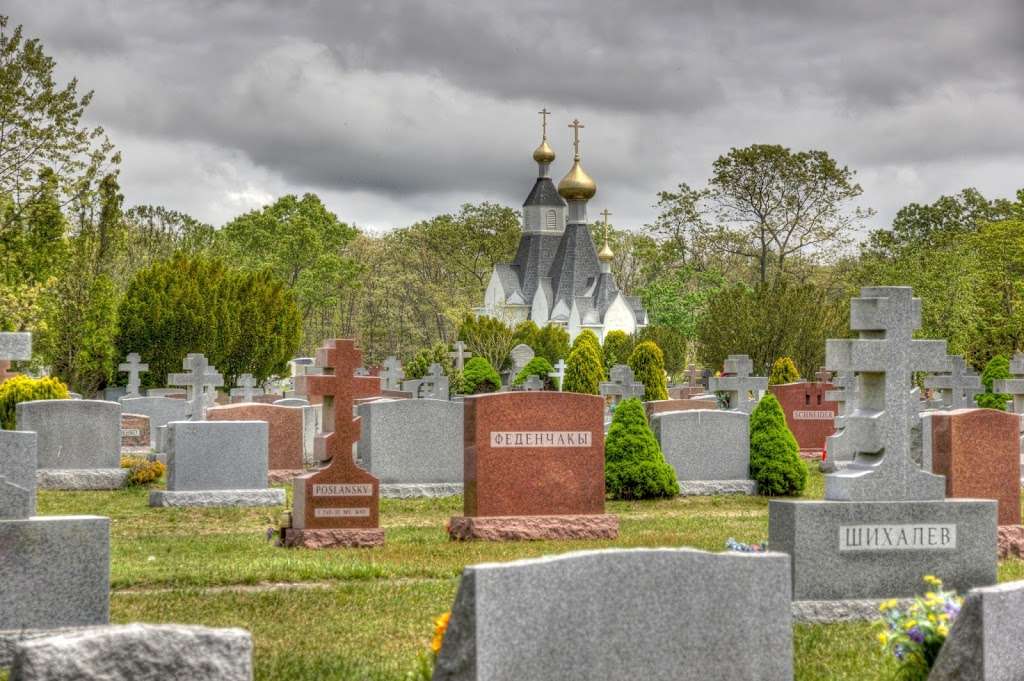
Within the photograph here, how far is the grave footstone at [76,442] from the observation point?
18.5 metres

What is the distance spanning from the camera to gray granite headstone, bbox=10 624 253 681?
165 inches

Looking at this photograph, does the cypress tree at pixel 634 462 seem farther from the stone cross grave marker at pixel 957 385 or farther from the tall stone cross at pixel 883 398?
the stone cross grave marker at pixel 957 385

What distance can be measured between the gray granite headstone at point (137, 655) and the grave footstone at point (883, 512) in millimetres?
4767

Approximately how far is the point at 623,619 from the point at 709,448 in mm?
13351

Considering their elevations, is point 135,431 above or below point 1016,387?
below

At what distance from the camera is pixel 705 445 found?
1856 cm

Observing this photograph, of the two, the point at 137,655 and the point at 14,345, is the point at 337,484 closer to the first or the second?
the point at 14,345

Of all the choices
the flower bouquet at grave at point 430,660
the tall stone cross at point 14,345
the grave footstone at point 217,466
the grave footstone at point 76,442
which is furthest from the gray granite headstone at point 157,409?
the flower bouquet at grave at point 430,660

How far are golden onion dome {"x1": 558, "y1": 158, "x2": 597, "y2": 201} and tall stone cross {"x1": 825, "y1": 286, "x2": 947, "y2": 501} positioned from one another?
71.1m

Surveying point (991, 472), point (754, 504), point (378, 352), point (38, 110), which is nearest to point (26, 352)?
point (991, 472)

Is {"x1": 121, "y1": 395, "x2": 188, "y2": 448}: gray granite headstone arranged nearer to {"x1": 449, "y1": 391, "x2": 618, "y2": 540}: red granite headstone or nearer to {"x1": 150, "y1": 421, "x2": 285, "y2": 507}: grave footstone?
{"x1": 150, "y1": 421, "x2": 285, "y2": 507}: grave footstone

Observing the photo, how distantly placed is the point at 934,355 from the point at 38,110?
27.2 m

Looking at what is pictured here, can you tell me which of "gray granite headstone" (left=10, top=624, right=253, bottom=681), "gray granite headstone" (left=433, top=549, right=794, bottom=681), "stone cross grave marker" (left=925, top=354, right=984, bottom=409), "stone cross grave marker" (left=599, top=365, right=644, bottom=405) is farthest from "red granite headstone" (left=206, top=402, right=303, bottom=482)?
"gray granite headstone" (left=10, top=624, right=253, bottom=681)

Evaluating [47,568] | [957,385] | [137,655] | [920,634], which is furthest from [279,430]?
[137,655]
